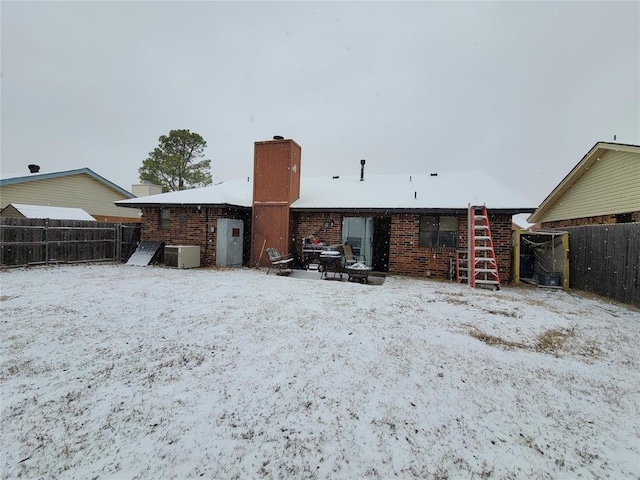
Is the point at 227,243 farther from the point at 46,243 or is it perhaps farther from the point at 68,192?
the point at 68,192

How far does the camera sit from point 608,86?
15000 mm

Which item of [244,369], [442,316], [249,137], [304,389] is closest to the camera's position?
[304,389]

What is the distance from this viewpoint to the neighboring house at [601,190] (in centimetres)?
909

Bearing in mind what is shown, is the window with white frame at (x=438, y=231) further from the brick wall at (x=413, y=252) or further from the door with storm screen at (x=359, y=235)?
the door with storm screen at (x=359, y=235)

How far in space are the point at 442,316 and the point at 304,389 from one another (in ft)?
11.2

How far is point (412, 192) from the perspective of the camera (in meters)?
11.9

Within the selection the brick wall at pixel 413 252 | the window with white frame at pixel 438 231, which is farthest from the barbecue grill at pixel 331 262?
the window with white frame at pixel 438 231

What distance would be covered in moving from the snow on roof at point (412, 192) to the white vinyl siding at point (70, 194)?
1503cm

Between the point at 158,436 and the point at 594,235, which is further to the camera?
the point at 594,235

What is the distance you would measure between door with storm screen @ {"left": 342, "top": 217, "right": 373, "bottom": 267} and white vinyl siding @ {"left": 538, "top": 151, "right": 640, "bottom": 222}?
334 inches

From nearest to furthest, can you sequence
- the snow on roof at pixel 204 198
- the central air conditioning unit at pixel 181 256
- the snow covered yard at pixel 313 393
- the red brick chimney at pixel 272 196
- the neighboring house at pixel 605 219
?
the snow covered yard at pixel 313 393, the neighboring house at pixel 605 219, the central air conditioning unit at pixel 181 256, the snow on roof at pixel 204 198, the red brick chimney at pixel 272 196

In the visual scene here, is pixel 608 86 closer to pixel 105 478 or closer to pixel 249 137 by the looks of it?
pixel 105 478

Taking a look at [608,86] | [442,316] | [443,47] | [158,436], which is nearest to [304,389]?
[158,436]

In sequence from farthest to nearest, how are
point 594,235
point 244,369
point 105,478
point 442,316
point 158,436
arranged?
1. point 594,235
2. point 442,316
3. point 244,369
4. point 158,436
5. point 105,478
